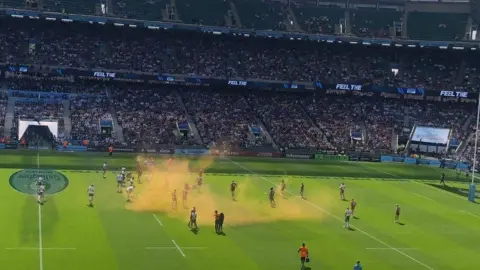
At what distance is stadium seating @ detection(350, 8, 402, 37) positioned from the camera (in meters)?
88.5

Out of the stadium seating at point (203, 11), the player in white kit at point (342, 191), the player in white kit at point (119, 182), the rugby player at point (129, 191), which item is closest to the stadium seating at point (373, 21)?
the stadium seating at point (203, 11)

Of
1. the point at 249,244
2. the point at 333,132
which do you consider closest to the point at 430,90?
the point at 333,132

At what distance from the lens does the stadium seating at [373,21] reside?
290 feet

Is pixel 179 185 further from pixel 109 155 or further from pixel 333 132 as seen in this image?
pixel 333 132

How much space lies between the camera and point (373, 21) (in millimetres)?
91062

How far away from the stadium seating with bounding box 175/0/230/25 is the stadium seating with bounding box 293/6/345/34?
1115 cm

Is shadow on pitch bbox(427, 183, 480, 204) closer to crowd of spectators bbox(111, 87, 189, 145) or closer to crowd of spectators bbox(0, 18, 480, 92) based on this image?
crowd of spectators bbox(0, 18, 480, 92)

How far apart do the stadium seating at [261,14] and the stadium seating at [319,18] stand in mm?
2844

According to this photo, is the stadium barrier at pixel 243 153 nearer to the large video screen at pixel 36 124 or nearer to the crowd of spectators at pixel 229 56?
the crowd of spectators at pixel 229 56

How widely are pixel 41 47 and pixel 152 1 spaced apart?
16.6 m

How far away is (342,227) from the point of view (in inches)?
1521

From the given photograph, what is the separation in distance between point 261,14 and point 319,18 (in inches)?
350

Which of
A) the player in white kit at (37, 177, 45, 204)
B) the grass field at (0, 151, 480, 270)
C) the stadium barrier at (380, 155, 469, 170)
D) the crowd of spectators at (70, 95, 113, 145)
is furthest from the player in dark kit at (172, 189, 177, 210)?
the stadium barrier at (380, 155, 469, 170)

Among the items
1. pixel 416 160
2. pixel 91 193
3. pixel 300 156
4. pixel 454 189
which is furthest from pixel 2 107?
pixel 416 160
